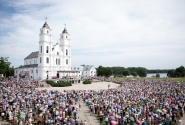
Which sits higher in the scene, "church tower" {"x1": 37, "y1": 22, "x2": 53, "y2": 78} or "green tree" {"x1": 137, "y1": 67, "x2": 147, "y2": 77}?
"church tower" {"x1": 37, "y1": 22, "x2": 53, "y2": 78}

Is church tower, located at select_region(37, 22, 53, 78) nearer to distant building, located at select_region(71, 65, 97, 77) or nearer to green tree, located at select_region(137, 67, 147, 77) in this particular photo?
distant building, located at select_region(71, 65, 97, 77)

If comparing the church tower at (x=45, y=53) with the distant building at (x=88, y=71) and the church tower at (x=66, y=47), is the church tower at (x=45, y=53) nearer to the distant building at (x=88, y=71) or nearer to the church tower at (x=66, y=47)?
the church tower at (x=66, y=47)

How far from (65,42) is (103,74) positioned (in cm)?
2690

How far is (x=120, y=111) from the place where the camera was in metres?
15.7

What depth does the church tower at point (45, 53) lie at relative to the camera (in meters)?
55.6

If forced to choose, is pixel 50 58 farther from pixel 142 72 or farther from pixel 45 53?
pixel 142 72

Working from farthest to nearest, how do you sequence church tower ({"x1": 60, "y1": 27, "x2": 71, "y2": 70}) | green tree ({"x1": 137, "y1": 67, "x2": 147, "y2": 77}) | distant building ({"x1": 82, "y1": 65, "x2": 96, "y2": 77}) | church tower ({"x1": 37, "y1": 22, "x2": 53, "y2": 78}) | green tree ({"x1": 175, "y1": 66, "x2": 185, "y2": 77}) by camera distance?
1. green tree ({"x1": 137, "y1": 67, "x2": 147, "y2": 77})
2. distant building ({"x1": 82, "y1": 65, "x2": 96, "y2": 77})
3. green tree ({"x1": 175, "y1": 66, "x2": 185, "y2": 77})
4. church tower ({"x1": 60, "y1": 27, "x2": 71, "y2": 70})
5. church tower ({"x1": 37, "y1": 22, "x2": 53, "y2": 78})

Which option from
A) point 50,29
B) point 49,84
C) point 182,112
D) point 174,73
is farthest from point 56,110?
point 174,73

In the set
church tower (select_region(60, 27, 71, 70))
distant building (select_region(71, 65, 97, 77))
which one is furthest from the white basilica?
distant building (select_region(71, 65, 97, 77))

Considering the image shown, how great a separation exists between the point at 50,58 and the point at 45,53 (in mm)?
2539

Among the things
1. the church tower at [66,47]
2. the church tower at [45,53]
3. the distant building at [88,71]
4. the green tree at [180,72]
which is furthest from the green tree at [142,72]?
the church tower at [45,53]

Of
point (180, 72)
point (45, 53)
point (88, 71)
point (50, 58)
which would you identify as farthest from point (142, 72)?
point (45, 53)

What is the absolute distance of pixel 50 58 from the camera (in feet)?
189

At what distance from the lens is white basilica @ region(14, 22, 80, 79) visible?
56.1 meters
